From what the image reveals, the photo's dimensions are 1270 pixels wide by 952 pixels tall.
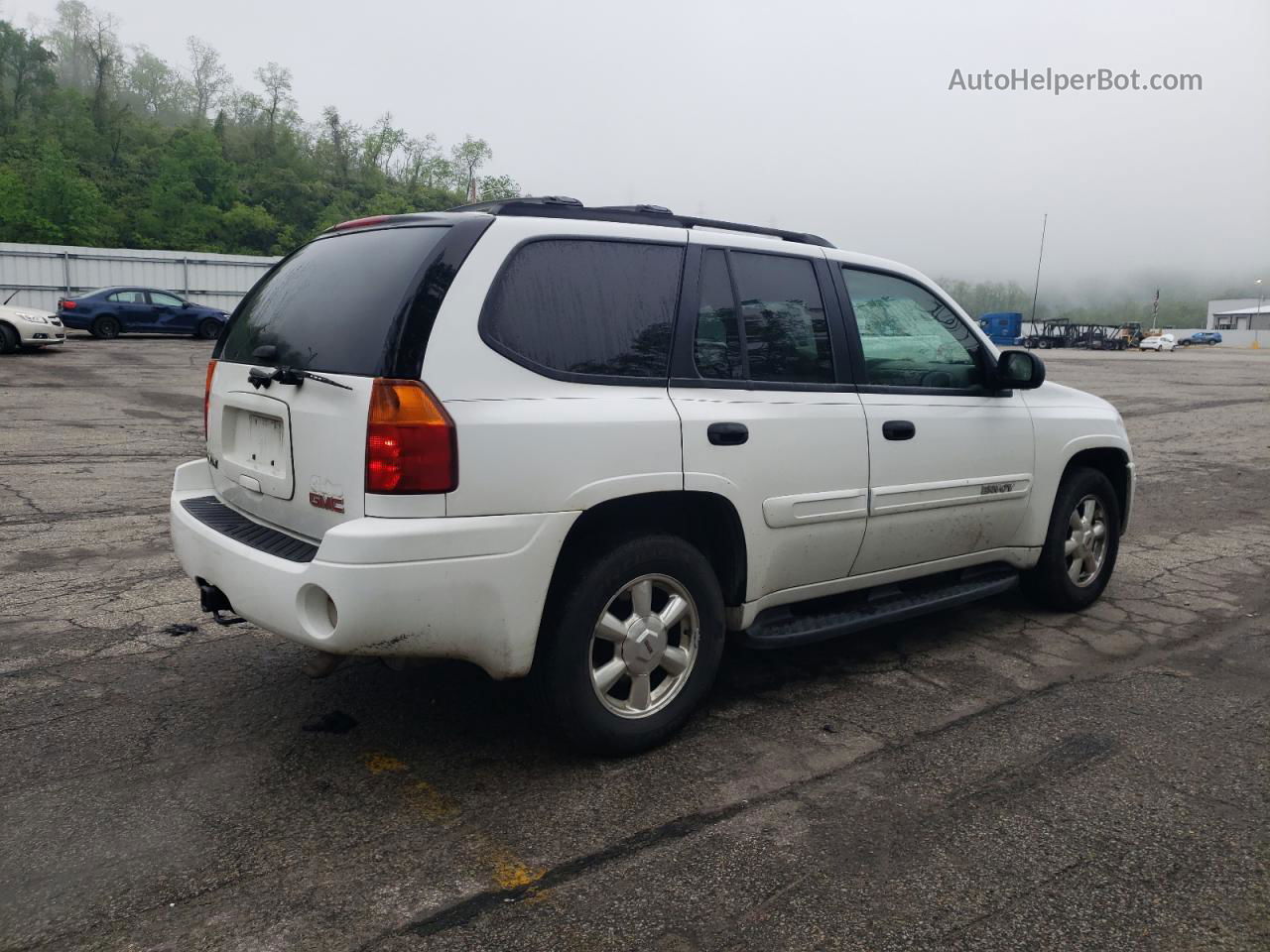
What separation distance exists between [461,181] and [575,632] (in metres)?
90.4

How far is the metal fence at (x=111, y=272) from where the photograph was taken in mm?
32969

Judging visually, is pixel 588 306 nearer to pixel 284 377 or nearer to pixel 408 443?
pixel 408 443

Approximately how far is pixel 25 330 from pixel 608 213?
20870 mm

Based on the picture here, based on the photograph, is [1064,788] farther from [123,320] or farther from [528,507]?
[123,320]

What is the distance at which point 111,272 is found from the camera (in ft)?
112

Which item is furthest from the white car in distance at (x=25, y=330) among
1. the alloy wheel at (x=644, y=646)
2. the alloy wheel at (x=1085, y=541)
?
the alloy wheel at (x=1085, y=541)

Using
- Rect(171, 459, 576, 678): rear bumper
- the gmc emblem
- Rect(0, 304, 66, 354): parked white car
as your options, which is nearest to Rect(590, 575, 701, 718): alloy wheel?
Rect(171, 459, 576, 678): rear bumper

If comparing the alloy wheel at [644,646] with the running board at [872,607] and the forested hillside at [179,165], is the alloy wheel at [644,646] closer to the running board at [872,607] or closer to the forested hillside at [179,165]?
the running board at [872,607]

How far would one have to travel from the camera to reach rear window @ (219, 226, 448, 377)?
2.96 meters

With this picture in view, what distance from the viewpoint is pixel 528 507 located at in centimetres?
295

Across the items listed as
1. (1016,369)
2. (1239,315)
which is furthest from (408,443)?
(1239,315)

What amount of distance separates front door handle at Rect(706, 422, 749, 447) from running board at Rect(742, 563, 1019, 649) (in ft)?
2.43

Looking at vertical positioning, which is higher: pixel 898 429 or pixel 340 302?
pixel 340 302

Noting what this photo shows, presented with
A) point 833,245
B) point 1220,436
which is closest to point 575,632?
point 833,245
